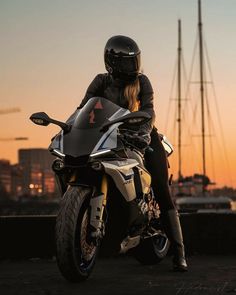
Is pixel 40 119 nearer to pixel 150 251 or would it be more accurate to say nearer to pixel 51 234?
pixel 150 251

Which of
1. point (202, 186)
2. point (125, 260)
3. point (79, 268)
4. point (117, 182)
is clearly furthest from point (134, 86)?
point (202, 186)

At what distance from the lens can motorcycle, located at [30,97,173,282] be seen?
4935mm

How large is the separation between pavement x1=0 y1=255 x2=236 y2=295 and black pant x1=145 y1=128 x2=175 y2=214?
65cm

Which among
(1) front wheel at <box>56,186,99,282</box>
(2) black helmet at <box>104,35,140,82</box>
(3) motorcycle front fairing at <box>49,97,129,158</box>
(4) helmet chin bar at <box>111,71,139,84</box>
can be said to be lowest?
(1) front wheel at <box>56,186,99,282</box>

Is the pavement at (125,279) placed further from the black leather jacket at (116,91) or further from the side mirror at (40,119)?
the black leather jacket at (116,91)

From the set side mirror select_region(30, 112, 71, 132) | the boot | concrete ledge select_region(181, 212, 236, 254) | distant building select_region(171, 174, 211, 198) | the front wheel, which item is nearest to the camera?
the front wheel

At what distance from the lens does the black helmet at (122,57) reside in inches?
227

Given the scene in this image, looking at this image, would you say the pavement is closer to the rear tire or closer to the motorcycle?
the rear tire

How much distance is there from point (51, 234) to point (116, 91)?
2516 mm

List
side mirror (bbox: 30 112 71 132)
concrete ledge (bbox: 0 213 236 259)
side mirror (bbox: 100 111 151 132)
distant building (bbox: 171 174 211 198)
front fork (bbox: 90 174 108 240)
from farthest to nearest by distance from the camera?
distant building (bbox: 171 174 211 198) → concrete ledge (bbox: 0 213 236 259) → side mirror (bbox: 30 112 71 132) → side mirror (bbox: 100 111 151 132) → front fork (bbox: 90 174 108 240)

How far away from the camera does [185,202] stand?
47219 mm

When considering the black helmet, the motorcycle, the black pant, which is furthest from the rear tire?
the black helmet

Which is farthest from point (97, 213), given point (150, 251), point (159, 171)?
point (150, 251)

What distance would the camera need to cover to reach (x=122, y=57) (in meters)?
5.75
